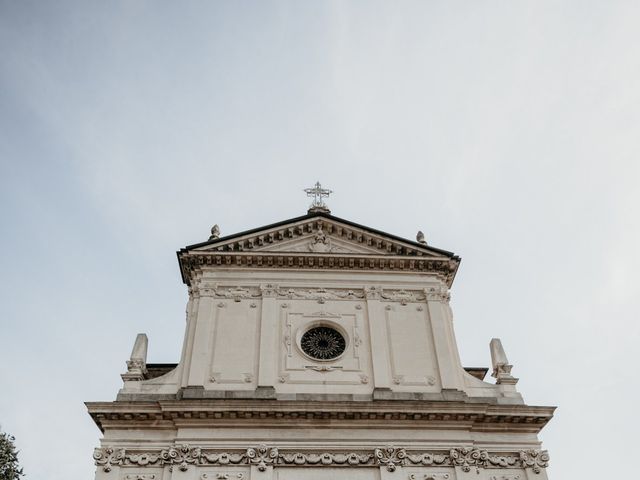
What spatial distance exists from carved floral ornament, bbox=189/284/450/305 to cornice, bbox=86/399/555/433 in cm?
415

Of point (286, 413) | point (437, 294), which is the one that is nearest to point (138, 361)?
point (286, 413)

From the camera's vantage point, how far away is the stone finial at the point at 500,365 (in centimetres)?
1930

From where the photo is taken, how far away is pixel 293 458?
16828 mm

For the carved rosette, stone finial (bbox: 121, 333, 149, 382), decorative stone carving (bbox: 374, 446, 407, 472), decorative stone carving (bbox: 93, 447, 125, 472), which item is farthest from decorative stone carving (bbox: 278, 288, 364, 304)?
decorative stone carving (bbox: 93, 447, 125, 472)

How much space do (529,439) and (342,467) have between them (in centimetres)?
551

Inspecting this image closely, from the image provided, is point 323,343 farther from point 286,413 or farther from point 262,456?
point 262,456

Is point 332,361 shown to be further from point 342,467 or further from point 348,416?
point 342,467

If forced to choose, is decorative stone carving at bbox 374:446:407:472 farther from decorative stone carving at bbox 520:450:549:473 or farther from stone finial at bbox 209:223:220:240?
stone finial at bbox 209:223:220:240

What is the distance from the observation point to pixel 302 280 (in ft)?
69.2

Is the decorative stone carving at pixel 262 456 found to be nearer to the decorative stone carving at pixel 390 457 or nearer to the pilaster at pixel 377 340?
the decorative stone carving at pixel 390 457

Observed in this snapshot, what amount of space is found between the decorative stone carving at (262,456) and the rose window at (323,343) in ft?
11.1

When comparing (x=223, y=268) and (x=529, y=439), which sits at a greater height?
(x=223, y=268)

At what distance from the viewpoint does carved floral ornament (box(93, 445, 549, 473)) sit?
1670 centimetres

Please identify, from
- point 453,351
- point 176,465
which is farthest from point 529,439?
point 176,465
